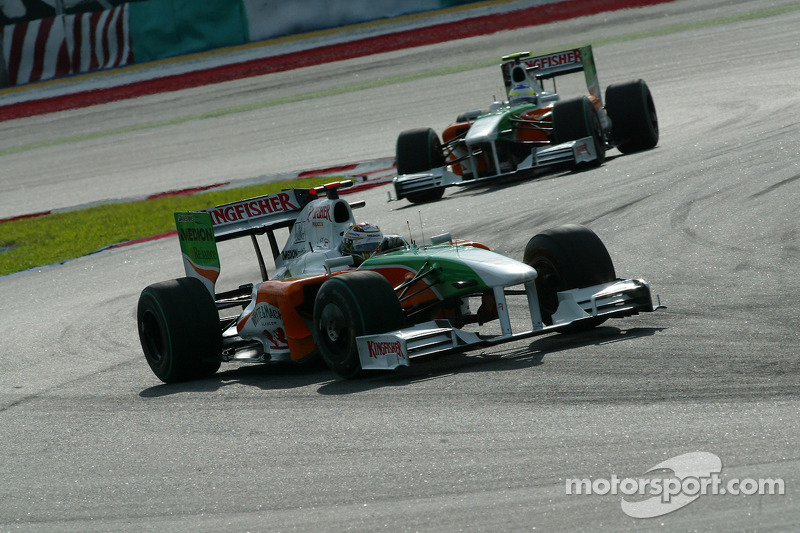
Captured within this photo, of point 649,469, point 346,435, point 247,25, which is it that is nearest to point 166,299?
point 346,435

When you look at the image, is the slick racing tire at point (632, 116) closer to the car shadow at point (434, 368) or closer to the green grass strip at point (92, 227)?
the green grass strip at point (92, 227)

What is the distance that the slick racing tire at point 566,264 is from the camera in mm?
8391

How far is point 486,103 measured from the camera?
1059 inches

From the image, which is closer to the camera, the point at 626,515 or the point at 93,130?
the point at 626,515

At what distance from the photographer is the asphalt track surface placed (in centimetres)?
539

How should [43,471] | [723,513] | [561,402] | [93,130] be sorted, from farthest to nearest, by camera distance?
[93,130] → [43,471] → [561,402] → [723,513]

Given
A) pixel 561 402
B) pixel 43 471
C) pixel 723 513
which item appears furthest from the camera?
pixel 43 471

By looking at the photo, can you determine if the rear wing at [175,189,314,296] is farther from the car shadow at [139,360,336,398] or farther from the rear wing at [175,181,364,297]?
the car shadow at [139,360,336,398]

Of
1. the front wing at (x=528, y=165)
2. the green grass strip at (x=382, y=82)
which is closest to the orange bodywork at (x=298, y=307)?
the front wing at (x=528, y=165)

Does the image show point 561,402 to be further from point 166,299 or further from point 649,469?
point 166,299

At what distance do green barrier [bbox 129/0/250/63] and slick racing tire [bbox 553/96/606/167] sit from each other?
66.8 ft

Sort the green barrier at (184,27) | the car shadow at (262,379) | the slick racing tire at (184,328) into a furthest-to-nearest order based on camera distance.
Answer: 1. the green barrier at (184,27)
2. the slick racing tire at (184,328)
3. the car shadow at (262,379)

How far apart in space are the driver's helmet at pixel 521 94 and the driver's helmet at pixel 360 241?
976 cm

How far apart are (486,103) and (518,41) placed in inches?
239
